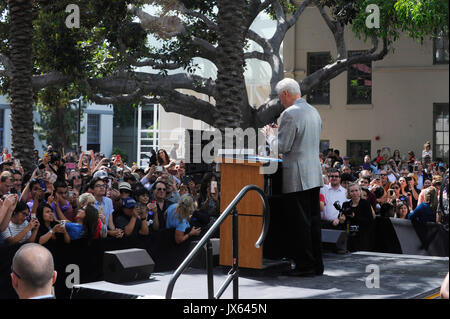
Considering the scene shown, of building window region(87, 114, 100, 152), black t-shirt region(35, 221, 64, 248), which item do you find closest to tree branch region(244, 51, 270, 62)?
black t-shirt region(35, 221, 64, 248)

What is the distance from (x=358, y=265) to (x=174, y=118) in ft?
97.0

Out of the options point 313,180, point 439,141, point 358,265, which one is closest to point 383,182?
point 358,265

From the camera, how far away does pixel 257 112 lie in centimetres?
2277

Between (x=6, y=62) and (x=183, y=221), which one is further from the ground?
(x=6, y=62)

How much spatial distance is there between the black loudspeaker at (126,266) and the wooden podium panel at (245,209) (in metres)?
0.87

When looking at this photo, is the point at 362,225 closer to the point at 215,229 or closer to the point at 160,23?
Answer: the point at 215,229

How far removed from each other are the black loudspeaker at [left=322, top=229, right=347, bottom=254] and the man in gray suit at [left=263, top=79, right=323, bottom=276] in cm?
195

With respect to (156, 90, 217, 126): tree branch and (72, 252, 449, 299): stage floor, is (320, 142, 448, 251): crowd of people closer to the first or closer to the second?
(72, 252, 449, 299): stage floor

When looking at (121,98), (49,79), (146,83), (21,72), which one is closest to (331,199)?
(21,72)

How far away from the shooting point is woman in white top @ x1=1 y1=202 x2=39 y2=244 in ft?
24.8

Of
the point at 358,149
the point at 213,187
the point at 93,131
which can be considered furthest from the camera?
the point at 93,131

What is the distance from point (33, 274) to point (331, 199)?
23.4 feet

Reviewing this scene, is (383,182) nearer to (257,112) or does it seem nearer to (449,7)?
(257,112)

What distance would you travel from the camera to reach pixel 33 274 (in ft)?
12.6
